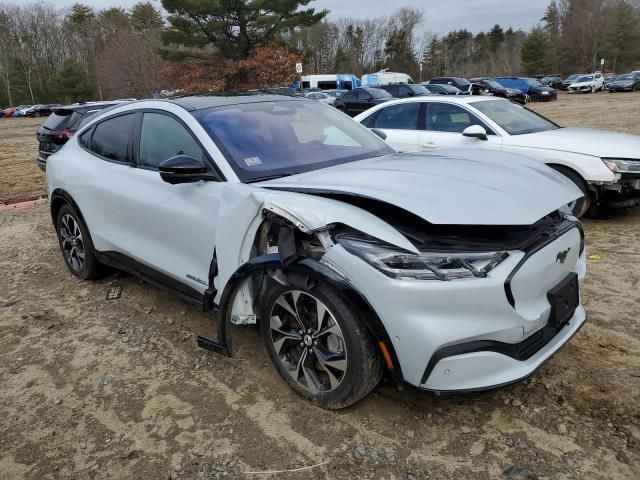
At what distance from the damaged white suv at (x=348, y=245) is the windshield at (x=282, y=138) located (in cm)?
1

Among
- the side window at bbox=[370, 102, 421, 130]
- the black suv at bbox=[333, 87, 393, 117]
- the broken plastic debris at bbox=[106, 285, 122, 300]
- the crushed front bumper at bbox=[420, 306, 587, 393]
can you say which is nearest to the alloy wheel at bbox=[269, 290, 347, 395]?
the crushed front bumper at bbox=[420, 306, 587, 393]

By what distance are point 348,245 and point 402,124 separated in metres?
5.46

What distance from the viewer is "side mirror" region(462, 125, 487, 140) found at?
248 inches

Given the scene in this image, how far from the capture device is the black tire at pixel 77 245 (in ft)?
14.8

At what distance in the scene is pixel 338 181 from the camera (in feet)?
9.07

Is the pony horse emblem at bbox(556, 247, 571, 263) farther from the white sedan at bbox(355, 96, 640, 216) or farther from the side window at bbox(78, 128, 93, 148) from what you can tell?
the side window at bbox(78, 128, 93, 148)

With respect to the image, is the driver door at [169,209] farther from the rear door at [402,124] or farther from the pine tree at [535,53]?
the pine tree at [535,53]

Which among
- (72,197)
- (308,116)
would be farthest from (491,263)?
(72,197)

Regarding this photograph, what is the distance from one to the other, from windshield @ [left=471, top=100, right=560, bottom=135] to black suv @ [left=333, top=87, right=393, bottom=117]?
1405 centimetres

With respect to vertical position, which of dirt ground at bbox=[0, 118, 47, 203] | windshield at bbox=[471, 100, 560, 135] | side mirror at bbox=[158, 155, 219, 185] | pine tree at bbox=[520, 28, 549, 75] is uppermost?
pine tree at bbox=[520, 28, 549, 75]

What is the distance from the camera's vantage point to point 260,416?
2754 mm

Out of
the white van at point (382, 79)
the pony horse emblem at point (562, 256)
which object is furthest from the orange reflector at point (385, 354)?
the white van at point (382, 79)

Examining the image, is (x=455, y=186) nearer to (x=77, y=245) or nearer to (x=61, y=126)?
(x=77, y=245)

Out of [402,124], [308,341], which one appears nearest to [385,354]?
[308,341]
